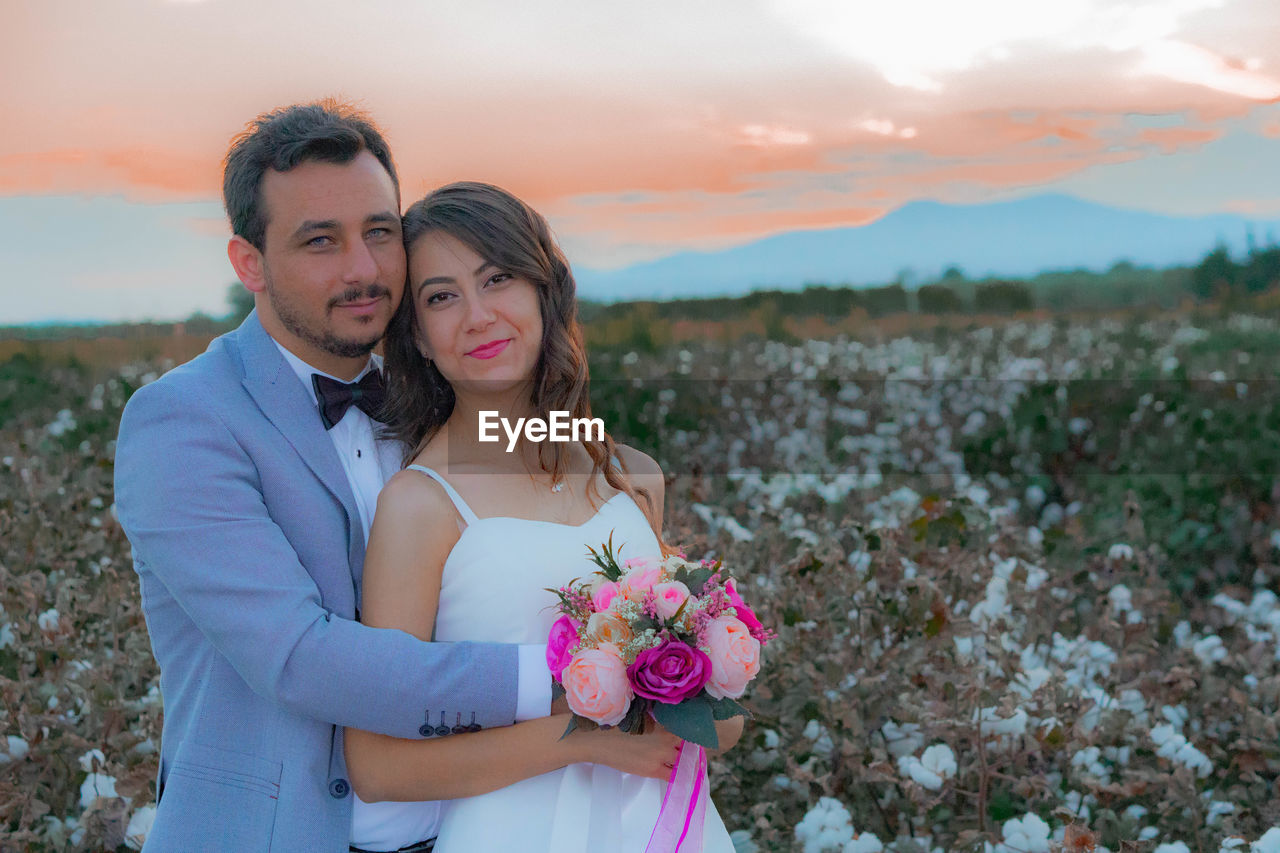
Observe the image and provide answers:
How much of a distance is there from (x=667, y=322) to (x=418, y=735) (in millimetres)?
10282

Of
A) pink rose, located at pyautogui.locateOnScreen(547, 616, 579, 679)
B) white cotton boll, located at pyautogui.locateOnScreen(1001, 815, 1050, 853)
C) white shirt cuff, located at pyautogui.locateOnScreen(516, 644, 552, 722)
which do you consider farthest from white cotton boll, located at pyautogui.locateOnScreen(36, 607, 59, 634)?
white cotton boll, located at pyautogui.locateOnScreen(1001, 815, 1050, 853)

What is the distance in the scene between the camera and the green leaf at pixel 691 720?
2229 mm

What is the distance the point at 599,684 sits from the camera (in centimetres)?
222

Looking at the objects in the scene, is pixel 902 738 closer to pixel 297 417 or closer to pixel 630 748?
pixel 630 748

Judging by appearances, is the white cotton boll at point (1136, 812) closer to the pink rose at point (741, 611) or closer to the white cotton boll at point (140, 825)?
the pink rose at point (741, 611)

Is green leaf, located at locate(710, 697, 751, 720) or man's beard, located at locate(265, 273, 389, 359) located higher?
man's beard, located at locate(265, 273, 389, 359)

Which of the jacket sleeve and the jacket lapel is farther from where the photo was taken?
the jacket lapel

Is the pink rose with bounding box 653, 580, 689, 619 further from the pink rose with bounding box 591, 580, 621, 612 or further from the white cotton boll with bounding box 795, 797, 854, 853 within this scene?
the white cotton boll with bounding box 795, 797, 854, 853

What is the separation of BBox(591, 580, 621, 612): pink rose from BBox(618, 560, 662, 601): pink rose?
17 mm

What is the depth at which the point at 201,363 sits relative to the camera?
2635 mm

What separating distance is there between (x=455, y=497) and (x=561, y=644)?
1.70 ft

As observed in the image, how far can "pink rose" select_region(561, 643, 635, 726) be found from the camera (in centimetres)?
222

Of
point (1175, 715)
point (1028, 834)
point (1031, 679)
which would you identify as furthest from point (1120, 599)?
point (1028, 834)

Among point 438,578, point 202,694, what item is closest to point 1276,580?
point 438,578
